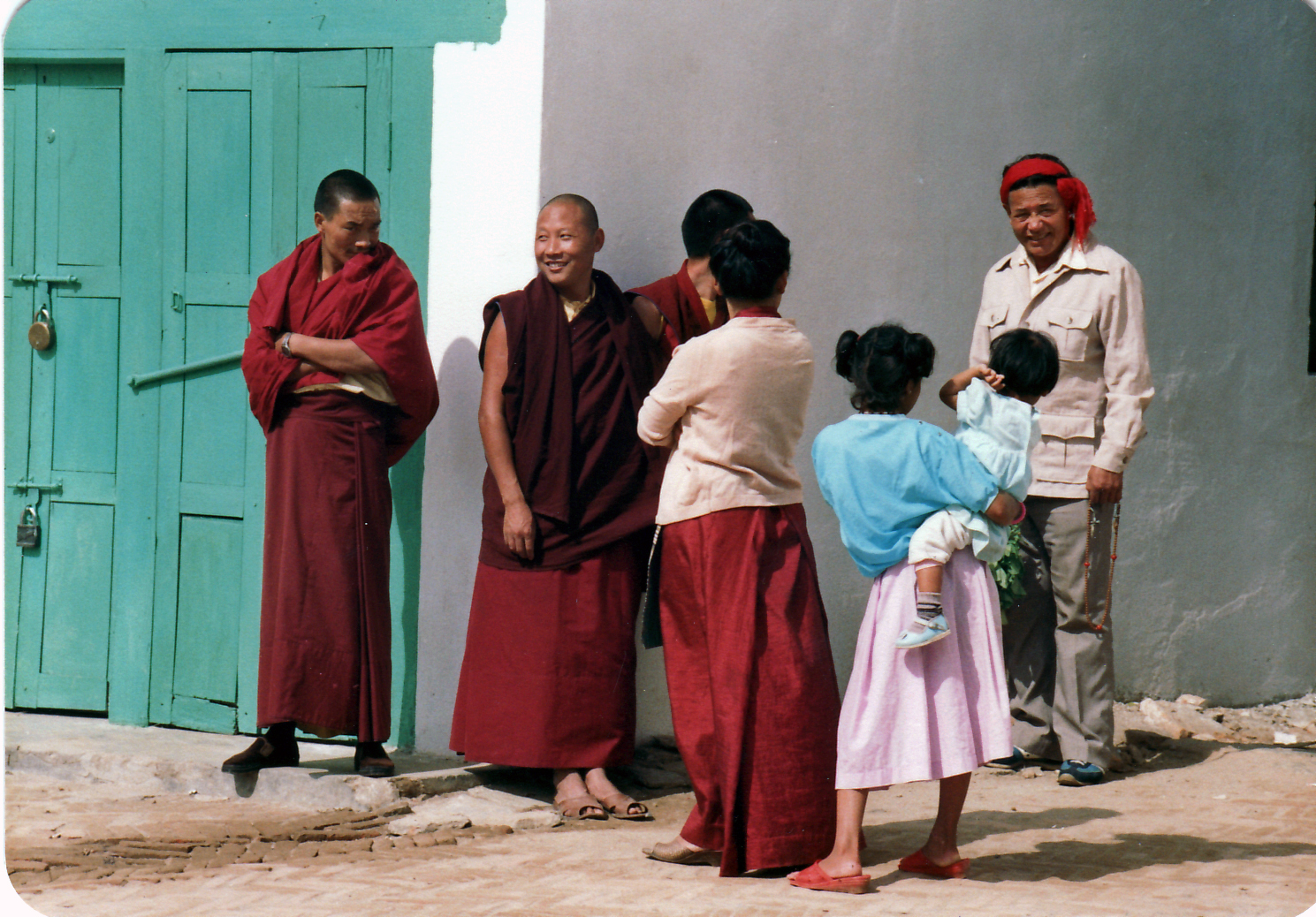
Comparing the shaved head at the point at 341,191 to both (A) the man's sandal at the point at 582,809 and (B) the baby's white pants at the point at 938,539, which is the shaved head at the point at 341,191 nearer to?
(A) the man's sandal at the point at 582,809

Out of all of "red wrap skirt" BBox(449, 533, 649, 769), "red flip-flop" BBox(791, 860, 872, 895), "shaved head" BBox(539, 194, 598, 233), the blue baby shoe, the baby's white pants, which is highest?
"shaved head" BBox(539, 194, 598, 233)

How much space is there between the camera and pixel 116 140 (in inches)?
195

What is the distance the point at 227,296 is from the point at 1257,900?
12.3ft

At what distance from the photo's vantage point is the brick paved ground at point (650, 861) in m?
3.29

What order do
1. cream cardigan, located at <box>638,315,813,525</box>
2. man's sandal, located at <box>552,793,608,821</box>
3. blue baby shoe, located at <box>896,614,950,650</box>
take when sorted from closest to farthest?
1. blue baby shoe, located at <box>896,614,950,650</box>
2. cream cardigan, located at <box>638,315,813,525</box>
3. man's sandal, located at <box>552,793,608,821</box>

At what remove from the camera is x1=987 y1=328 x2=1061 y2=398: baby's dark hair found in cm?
353

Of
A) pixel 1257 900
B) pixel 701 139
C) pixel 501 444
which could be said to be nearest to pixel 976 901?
pixel 1257 900

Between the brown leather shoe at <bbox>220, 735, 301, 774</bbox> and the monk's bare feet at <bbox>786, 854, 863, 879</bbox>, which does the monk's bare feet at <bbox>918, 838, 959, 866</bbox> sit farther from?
the brown leather shoe at <bbox>220, 735, 301, 774</bbox>

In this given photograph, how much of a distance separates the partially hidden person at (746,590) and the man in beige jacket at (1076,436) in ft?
4.19

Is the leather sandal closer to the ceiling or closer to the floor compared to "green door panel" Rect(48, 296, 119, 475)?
closer to the floor

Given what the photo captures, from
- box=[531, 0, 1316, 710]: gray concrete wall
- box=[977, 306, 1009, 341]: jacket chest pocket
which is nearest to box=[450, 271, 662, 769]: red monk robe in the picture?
box=[531, 0, 1316, 710]: gray concrete wall

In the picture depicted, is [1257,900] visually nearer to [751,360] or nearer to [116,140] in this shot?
[751,360]

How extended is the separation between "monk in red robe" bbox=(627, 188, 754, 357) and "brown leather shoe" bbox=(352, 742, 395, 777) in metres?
1.59

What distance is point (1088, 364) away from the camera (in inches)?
178
